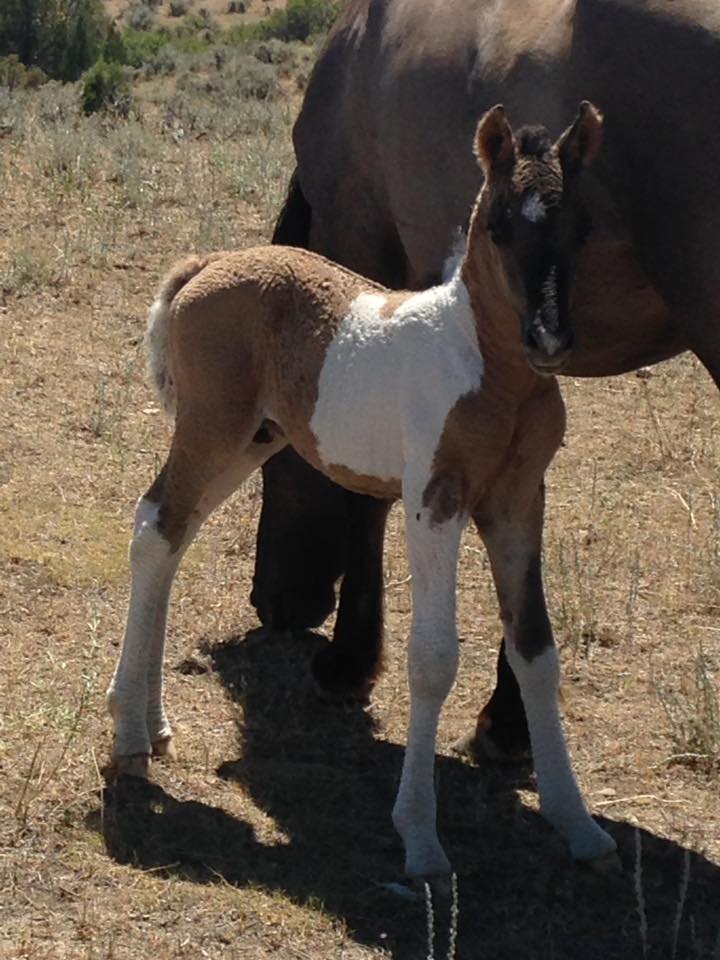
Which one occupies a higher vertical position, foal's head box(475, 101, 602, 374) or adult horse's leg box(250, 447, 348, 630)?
foal's head box(475, 101, 602, 374)

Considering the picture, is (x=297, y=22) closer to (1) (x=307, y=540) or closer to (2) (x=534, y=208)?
(1) (x=307, y=540)

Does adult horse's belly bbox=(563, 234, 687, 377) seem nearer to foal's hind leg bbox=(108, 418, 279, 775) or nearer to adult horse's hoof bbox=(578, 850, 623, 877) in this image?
foal's hind leg bbox=(108, 418, 279, 775)

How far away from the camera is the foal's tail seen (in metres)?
4.86

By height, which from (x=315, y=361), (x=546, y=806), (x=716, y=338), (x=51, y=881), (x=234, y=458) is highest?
(x=716, y=338)

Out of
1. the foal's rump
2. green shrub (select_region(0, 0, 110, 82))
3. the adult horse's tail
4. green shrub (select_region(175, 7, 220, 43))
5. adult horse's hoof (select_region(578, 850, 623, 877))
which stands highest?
green shrub (select_region(175, 7, 220, 43))

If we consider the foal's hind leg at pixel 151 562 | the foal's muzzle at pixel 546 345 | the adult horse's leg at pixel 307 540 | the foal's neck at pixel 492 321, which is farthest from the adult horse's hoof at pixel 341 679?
the foal's muzzle at pixel 546 345

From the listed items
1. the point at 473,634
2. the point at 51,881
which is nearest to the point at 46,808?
the point at 51,881

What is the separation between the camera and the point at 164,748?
4.86 meters

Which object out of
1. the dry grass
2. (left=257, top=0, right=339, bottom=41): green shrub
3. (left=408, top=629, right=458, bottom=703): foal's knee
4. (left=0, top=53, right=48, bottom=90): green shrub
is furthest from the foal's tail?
(left=257, top=0, right=339, bottom=41): green shrub

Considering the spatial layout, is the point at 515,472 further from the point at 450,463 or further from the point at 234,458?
the point at 234,458

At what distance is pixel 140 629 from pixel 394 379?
1.12 metres

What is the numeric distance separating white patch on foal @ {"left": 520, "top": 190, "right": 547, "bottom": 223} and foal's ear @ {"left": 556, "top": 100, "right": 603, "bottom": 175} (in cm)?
13

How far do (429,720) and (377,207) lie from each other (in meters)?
2.09

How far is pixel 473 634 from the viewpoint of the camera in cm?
602
